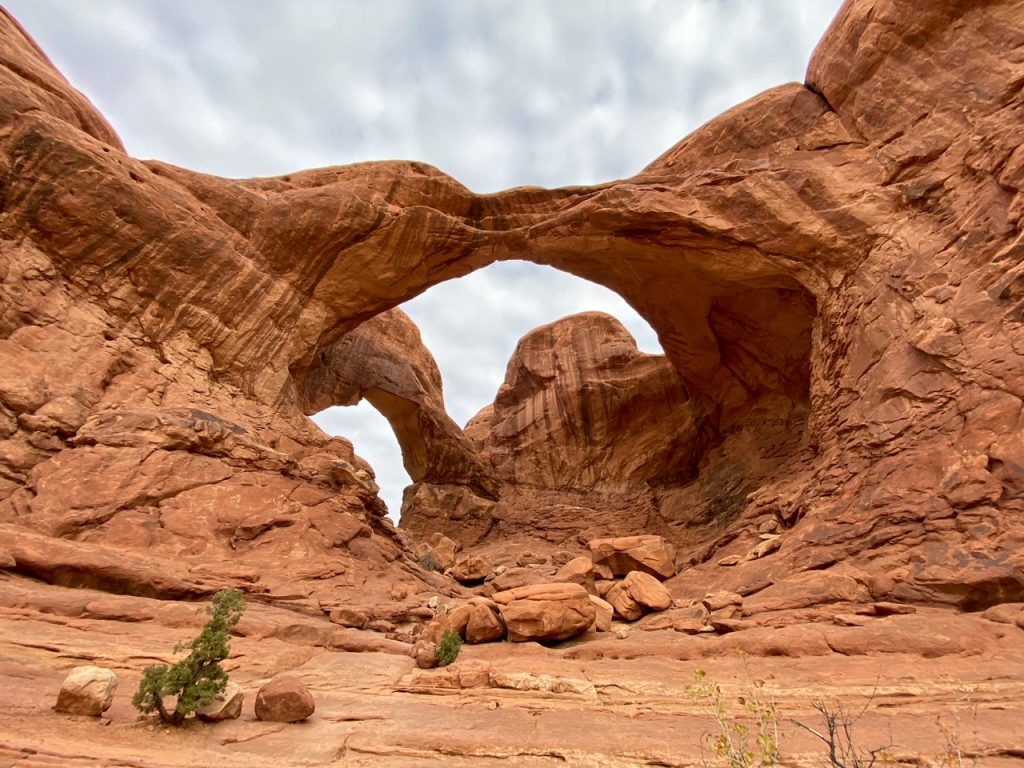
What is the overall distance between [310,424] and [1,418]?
707 centimetres

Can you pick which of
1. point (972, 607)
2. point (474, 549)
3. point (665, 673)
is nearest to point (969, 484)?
point (972, 607)

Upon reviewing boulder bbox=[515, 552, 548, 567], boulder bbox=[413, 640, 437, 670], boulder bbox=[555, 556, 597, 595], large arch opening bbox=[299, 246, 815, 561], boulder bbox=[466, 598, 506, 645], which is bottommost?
boulder bbox=[413, 640, 437, 670]

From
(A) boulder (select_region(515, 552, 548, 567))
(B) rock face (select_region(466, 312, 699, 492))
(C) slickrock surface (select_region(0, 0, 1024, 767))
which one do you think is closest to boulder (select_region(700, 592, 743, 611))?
(C) slickrock surface (select_region(0, 0, 1024, 767))

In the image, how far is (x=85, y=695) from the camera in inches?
174

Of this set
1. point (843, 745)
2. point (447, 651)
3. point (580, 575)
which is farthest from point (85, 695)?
point (580, 575)

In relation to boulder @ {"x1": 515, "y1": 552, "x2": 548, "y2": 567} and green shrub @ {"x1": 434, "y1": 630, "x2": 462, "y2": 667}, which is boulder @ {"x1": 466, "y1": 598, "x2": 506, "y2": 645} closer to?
green shrub @ {"x1": 434, "y1": 630, "x2": 462, "y2": 667}

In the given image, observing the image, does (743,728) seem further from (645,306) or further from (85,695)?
(645,306)

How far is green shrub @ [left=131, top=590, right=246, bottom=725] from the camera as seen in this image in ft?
14.9

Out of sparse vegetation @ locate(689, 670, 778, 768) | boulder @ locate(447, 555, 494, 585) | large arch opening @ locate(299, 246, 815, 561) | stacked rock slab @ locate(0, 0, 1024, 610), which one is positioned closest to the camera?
sparse vegetation @ locate(689, 670, 778, 768)

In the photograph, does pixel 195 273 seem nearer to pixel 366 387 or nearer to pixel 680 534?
pixel 366 387

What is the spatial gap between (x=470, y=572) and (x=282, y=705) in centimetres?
1233

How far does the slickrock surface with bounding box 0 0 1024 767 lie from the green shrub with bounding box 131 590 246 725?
212mm

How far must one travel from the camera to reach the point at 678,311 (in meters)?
20.9

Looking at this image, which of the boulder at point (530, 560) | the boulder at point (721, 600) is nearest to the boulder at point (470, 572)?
the boulder at point (530, 560)
